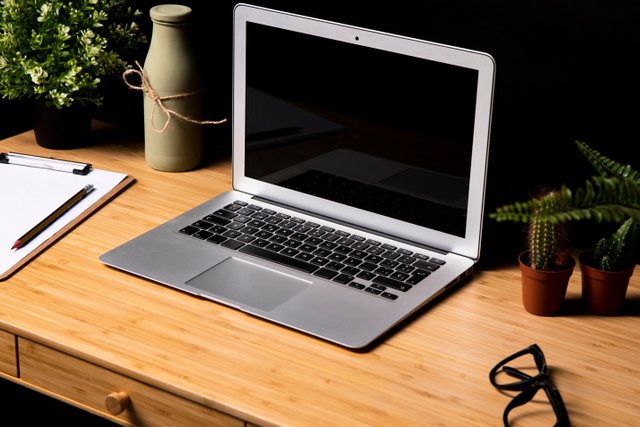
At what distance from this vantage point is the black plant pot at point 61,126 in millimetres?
1760

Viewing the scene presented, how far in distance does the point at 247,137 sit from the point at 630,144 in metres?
0.60

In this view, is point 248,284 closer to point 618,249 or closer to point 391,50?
point 391,50

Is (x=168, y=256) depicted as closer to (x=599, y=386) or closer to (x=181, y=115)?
(x=181, y=115)

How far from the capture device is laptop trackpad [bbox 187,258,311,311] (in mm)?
1312

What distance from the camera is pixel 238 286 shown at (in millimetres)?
1345

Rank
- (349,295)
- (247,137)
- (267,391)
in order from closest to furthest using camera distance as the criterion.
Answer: (267,391) → (349,295) → (247,137)

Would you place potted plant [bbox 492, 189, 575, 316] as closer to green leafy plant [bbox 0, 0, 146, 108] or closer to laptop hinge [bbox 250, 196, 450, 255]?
laptop hinge [bbox 250, 196, 450, 255]

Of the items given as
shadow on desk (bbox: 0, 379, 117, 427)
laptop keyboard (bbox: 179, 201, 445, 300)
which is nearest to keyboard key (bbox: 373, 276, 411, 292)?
laptop keyboard (bbox: 179, 201, 445, 300)

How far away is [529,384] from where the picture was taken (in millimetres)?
1126

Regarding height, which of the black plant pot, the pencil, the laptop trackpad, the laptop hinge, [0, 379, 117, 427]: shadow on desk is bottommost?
[0, 379, 117, 427]: shadow on desk

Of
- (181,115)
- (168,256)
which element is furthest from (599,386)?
(181,115)

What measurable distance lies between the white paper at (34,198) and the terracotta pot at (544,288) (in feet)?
2.35

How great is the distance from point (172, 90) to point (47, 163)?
0.86 feet

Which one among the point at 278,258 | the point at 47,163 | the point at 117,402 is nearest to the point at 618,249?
the point at 278,258
